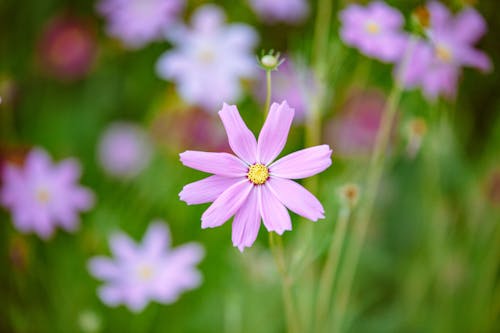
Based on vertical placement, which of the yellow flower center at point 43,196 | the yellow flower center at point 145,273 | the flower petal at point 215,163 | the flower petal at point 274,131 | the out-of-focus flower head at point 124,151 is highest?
the out-of-focus flower head at point 124,151

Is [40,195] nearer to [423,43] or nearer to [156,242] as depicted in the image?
[156,242]

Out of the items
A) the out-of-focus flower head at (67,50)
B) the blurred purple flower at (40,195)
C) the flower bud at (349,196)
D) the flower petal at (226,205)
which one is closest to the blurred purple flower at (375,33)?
the flower bud at (349,196)

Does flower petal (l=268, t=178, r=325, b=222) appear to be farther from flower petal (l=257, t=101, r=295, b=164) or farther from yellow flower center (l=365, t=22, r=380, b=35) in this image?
yellow flower center (l=365, t=22, r=380, b=35)

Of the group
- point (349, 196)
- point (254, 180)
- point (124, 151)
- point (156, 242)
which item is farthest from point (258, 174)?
point (124, 151)

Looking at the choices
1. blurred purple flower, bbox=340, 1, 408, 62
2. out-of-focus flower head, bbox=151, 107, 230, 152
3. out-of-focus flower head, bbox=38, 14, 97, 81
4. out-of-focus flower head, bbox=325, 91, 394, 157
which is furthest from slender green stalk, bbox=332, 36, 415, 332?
out-of-focus flower head, bbox=38, 14, 97, 81

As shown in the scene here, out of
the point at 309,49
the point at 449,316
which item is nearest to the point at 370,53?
the point at 309,49

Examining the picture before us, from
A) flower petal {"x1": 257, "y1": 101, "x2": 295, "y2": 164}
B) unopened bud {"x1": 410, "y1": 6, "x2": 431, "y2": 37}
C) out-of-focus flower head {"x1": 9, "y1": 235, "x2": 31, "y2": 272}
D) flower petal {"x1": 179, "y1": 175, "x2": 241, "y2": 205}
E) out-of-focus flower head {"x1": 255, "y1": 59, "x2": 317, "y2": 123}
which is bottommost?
flower petal {"x1": 179, "y1": 175, "x2": 241, "y2": 205}

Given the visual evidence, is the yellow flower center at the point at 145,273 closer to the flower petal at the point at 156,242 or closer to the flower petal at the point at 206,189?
the flower petal at the point at 156,242
